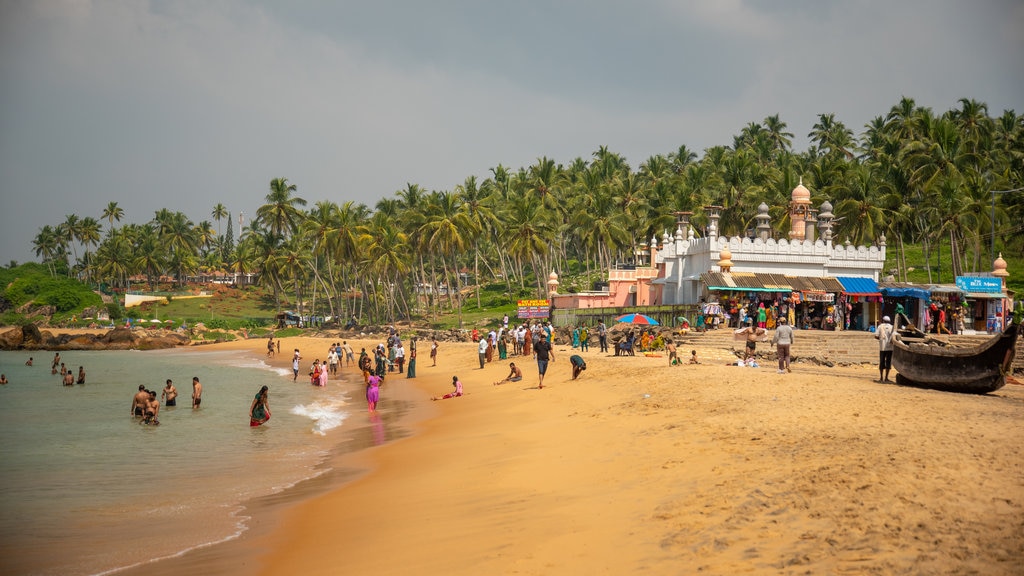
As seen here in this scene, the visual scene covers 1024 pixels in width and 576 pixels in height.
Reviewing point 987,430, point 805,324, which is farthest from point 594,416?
point 805,324

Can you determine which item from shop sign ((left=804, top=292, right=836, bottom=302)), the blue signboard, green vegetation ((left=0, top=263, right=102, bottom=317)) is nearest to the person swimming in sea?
shop sign ((left=804, top=292, right=836, bottom=302))

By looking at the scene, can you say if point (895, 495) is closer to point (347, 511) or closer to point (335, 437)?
point (347, 511)

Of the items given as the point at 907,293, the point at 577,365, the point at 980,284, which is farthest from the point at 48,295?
the point at 980,284

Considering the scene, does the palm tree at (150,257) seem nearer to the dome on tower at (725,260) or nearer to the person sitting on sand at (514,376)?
the dome on tower at (725,260)

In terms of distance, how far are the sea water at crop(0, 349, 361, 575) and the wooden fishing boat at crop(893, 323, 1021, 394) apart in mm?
13051

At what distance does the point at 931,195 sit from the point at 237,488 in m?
49.2

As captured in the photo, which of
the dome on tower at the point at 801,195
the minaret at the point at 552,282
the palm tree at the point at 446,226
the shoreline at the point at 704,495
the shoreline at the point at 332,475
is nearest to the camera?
the shoreline at the point at 704,495

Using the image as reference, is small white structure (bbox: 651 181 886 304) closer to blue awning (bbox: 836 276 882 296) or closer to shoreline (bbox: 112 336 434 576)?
blue awning (bbox: 836 276 882 296)

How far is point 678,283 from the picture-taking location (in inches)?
1531

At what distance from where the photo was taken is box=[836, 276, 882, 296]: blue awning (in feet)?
113

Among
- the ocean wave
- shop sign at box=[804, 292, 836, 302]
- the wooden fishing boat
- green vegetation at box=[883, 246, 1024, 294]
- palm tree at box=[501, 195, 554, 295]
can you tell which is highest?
palm tree at box=[501, 195, 554, 295]

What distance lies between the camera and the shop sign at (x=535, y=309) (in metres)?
44.2

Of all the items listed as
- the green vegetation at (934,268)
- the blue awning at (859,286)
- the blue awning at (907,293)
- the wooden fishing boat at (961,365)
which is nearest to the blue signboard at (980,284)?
the blue awning at (907,293)

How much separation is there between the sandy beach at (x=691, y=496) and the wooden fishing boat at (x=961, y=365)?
595mm
